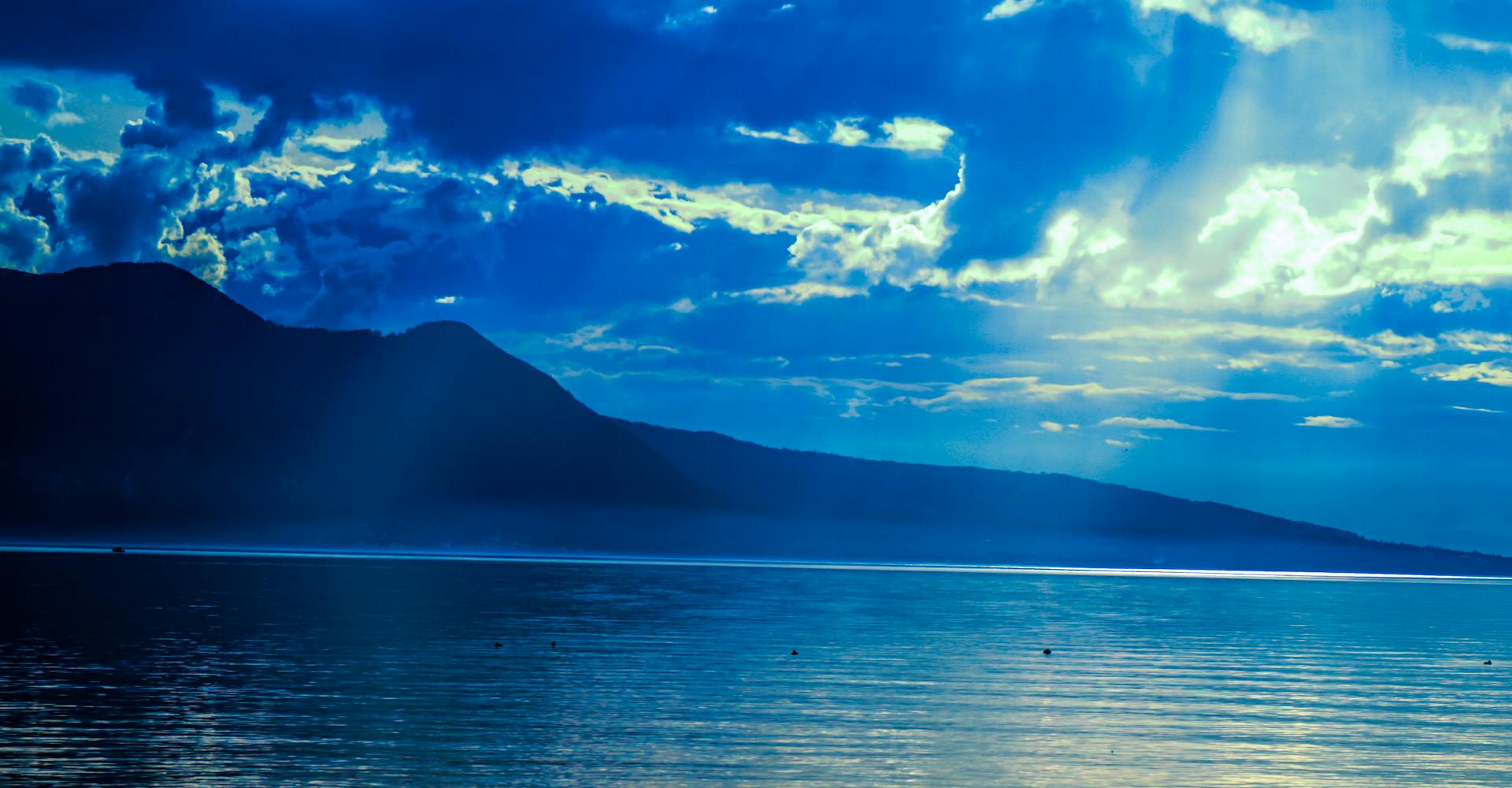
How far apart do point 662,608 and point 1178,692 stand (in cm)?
5927

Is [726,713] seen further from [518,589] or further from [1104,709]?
[518,589]

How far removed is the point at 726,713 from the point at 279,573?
492ft

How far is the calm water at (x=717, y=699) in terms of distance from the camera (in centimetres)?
3772

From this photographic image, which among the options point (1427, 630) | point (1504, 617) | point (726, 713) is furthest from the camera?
point (1504, 617)

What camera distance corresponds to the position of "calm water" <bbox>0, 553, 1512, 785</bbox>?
124ft

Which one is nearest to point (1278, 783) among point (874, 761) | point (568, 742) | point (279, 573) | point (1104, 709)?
point (874, 761)

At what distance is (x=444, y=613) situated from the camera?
99.7 m

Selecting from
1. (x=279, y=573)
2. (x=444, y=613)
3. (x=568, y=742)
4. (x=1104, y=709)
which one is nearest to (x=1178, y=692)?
(x=1104, y=709)

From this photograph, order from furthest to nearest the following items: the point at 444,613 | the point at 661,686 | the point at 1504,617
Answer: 1. the point at 1504,617
2. the point at 444,613
3. the point at 661,686

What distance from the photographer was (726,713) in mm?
47625

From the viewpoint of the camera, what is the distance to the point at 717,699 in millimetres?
51281

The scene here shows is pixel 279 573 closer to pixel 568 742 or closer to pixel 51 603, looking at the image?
pixel 51 603

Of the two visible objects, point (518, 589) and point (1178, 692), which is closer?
point (1178, 692)

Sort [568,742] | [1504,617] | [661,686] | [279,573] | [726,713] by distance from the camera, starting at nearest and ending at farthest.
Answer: [568,742] < [726,713] < [661,686] < [1504,617] < [279,573]
